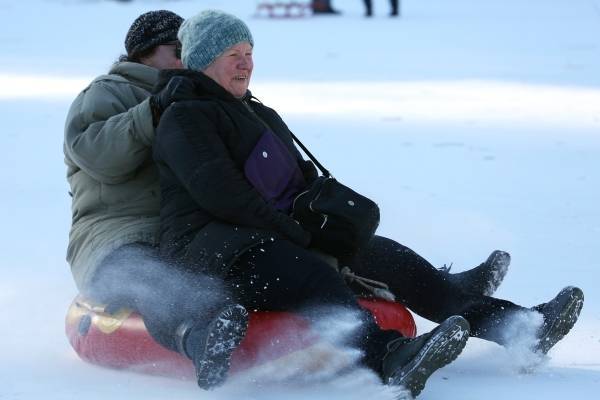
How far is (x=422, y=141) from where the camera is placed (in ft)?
23.3

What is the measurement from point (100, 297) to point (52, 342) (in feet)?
1.13

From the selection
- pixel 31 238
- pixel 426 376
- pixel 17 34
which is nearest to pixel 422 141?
pixel 31 238

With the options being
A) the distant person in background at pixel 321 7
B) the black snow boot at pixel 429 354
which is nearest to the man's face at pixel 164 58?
the black snow boot at pixel 429 354

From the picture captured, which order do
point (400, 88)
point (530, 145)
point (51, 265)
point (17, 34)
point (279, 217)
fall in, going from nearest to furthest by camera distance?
point (279, 217), point (51, 265), point (530, 145), point (400, 88), point (17, 34)

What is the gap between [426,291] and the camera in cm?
326

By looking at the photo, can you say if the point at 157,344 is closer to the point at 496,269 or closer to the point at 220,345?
the point at 220,345

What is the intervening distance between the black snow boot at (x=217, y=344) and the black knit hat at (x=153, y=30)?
1094 mm

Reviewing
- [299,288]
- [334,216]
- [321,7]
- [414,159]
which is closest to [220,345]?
[299,288]

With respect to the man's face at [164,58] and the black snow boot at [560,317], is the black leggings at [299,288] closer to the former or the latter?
the black snow boot at [560,317]

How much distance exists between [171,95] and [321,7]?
46.9ft

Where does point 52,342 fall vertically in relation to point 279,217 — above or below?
below

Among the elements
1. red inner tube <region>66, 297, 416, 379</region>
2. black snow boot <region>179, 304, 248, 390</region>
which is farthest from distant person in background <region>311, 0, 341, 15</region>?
black snow boot <region>179, 304, 248, 390</region>

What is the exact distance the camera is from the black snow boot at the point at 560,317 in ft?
9.84

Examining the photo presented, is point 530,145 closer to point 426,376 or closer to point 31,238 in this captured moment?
point 31,238
